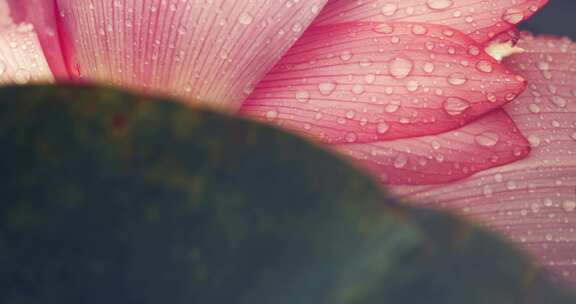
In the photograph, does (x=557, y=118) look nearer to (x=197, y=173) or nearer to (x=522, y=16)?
(x=522, y=16)

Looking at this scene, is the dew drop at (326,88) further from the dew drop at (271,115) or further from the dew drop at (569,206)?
the dew drop at (569,206)

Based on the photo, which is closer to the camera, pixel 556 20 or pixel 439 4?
pixel 439 4

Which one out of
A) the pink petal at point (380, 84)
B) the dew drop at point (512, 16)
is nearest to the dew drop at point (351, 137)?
the pink petal at point (380, 84)

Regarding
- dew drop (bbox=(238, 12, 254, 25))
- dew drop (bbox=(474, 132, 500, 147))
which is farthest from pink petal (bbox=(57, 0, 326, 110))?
dew drop (bbox=(474, 132, 500, 147))

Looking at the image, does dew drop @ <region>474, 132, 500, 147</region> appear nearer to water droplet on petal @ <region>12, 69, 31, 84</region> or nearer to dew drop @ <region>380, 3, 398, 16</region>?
dew drop @ <region>380, 3, 398, 16</region>

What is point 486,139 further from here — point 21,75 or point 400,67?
point 21,75

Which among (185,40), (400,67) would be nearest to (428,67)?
(400,67)

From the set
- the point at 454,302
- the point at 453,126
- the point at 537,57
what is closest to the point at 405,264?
the point at 454,302
